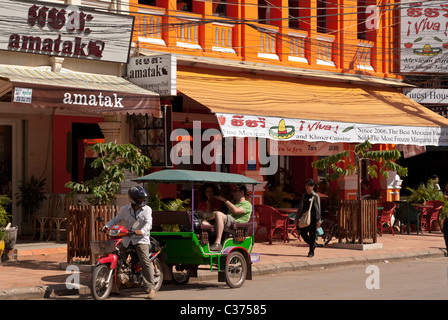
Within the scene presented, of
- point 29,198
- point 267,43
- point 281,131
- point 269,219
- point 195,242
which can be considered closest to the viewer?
point 195,242

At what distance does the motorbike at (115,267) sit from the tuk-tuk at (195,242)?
0.48 meters

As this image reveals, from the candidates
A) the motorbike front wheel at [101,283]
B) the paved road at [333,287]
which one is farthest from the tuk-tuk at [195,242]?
the motorbike front wheel at [101,283]


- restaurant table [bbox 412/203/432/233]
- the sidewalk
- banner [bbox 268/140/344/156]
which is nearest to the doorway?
the sidewalk

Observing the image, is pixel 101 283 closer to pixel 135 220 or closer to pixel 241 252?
pixel 135 220

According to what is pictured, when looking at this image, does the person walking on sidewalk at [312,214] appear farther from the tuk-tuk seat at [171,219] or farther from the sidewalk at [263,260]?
the tuk-tuk seat at [171,219]

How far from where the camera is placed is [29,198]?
17875 mm

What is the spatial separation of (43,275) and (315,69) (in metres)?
11.1

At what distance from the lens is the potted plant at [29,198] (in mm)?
17875

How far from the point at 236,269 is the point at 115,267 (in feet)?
7.25

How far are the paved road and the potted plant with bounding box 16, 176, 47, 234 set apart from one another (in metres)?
5.93

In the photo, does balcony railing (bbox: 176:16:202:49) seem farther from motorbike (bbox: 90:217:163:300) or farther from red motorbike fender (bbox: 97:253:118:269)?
red motorbike fender (bbox: 97:253:118:269)

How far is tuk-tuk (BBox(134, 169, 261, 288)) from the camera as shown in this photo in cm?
1202

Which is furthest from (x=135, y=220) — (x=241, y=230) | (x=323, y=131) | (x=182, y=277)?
(x=323, y=131)

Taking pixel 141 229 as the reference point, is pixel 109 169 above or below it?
above
